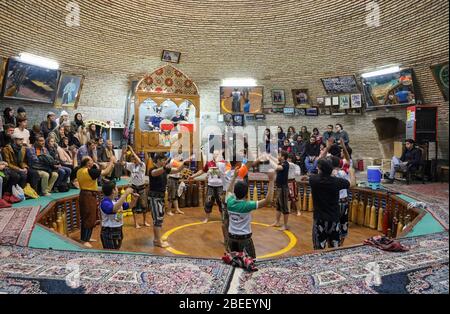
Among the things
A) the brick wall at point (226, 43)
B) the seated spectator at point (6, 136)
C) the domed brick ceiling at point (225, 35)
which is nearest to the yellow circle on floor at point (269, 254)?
the seated spectator at point (6, 136)

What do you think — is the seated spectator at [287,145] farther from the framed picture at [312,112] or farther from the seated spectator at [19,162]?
the seated spectator at [19,162]

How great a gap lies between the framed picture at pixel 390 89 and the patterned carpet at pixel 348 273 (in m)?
7.68

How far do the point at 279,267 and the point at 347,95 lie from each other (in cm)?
1038

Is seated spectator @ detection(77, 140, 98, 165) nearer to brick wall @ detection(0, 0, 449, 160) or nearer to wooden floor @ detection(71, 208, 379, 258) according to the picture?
wooden floor @ detection(71, 208, 379, 258)

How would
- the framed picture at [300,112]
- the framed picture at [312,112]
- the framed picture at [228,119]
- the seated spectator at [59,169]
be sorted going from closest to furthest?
the seated spectator at [59,169], the framed picture at [312,112], the framed picture at [300,112], the framed picture at [228,119]

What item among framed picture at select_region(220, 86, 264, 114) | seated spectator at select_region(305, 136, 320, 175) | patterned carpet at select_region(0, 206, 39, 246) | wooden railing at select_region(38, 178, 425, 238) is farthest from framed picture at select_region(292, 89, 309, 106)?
patterned carpet at select_region(0, 206, 39, 246)

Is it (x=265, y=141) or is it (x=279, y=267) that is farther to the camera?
(x=265, y=141)

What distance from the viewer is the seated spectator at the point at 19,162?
6500 millimetres

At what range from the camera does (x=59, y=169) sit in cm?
744

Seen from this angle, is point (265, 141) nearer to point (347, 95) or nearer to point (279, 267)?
point (347, 95)

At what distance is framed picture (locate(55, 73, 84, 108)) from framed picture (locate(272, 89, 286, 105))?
712 centimetres

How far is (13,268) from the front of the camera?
3.09m
